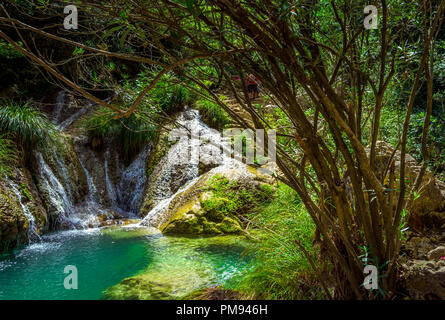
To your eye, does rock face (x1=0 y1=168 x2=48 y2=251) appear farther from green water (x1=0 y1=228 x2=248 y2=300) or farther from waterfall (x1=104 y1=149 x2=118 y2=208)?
waterfall (x1=104 y1=149 x2=118 y2=208)

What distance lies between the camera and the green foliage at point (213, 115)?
7695mm

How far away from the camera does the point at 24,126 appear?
5.52m

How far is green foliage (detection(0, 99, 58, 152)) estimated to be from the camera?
17.6ft

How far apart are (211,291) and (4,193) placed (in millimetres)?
3727

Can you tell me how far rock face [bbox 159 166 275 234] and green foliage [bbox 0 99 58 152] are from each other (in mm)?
3171

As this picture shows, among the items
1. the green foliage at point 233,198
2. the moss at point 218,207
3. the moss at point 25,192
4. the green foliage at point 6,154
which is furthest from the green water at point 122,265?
the green foliage at point 6,154

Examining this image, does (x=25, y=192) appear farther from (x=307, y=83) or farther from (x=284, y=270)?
(x=307, y=83)

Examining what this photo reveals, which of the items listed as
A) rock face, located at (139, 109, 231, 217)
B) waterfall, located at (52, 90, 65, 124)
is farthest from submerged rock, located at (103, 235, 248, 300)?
waterfall, located at (52, 90, 65, 124)

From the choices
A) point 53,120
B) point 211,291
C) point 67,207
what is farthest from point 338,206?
point 53,120

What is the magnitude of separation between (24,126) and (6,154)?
89 centimetres

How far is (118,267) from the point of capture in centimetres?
341

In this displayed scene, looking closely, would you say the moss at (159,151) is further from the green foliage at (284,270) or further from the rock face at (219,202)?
the green foliage at (284,270)

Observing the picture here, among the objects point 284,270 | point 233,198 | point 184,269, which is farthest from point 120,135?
point 284,270

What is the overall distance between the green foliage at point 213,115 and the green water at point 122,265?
391 cm
